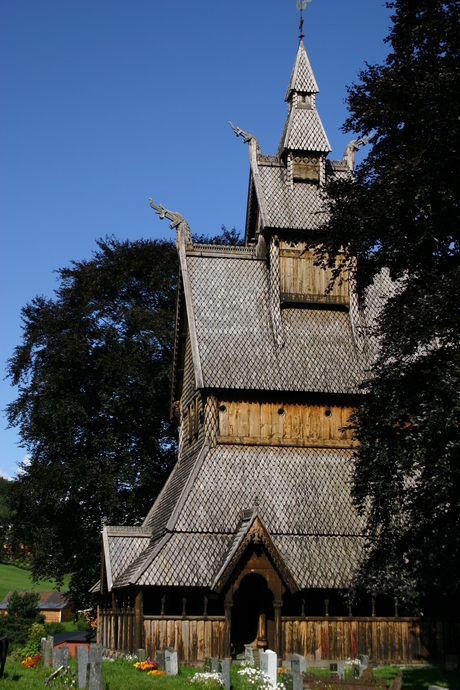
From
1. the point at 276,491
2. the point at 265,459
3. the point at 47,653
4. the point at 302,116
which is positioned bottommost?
the point at 47,653

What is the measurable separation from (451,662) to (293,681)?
28.8ft

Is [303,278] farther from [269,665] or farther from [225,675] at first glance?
[225,675]

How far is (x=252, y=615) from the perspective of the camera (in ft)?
84.2

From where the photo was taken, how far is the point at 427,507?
16922 millimetres

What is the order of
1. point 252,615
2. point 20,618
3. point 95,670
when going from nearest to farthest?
point 95,670 → point 252,615 → point 20,618

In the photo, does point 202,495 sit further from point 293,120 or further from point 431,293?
point 293,120

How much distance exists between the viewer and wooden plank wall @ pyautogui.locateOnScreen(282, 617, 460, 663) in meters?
24.2

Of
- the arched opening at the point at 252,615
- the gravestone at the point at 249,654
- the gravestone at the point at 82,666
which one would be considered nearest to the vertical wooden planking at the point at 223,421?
the arched opening at the point at 252,615

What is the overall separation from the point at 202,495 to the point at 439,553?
9987 millimetres

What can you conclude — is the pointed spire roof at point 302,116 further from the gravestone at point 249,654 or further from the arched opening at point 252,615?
the gravestone at point 249,654

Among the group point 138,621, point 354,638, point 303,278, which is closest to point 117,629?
point 138,621

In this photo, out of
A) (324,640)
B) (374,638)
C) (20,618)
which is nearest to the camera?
(324,640)

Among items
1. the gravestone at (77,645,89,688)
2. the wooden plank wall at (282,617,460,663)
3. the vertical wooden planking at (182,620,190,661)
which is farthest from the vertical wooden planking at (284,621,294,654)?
the gravestone at (77,645,89,688)

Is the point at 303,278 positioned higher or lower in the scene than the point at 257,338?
higher
